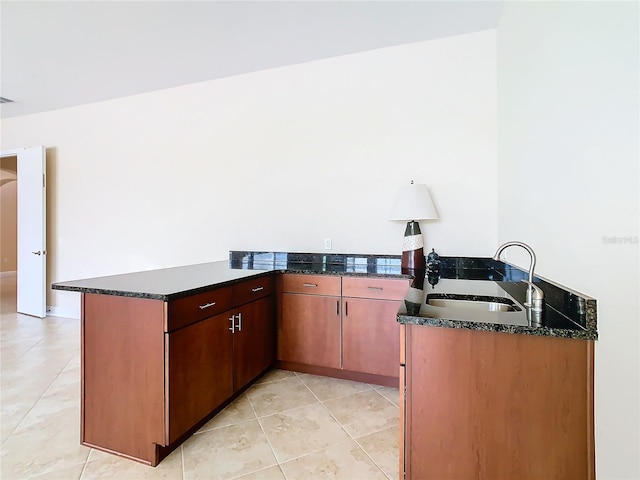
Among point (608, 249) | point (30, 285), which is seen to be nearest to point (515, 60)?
point (608, 249)

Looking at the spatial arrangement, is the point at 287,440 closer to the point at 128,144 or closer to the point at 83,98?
the point at 128,144

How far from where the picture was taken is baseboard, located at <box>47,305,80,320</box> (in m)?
4.39

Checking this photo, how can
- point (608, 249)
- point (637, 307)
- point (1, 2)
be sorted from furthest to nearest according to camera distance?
point (1, 2)
point (608, 249)
point (637, 307)

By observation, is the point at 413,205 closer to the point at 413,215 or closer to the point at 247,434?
the point at 413,215

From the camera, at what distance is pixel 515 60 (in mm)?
2113

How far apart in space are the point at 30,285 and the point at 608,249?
5.85 m

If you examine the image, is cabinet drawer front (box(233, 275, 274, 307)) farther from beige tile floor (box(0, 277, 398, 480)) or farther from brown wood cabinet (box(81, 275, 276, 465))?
beige tile floor (box(0, 277, 398, 480))

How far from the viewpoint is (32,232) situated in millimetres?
4496

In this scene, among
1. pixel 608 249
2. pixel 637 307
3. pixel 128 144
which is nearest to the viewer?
pixel 637 307

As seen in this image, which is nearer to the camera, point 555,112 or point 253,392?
point 555,112

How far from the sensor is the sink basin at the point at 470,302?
1617mm

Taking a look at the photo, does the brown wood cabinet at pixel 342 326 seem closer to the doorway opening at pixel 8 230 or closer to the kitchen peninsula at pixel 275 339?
the kitchen peninsula at pixel 275 339

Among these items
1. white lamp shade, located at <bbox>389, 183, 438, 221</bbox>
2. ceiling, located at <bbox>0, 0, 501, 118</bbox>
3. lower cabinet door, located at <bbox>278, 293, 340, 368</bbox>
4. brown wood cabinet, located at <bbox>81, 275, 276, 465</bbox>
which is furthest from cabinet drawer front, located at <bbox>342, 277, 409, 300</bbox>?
ceiling, located at <bbox>0, 0, 501, 118</bbox>

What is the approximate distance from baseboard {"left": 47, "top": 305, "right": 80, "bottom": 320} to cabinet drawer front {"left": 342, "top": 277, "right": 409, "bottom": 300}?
379 cm
